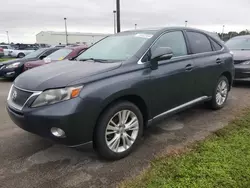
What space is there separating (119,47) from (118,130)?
1.35m

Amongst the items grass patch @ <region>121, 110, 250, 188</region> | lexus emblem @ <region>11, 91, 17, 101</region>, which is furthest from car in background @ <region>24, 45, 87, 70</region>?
grass patch @ <region>121, 110, 250, 188</region>

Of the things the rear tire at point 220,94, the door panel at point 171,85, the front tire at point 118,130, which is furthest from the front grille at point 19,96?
the rear tire at point 220,94

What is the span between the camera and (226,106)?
537 centimetres

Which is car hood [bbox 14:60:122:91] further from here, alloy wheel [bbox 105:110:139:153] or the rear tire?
the rear tire

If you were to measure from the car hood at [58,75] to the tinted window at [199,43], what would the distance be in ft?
5.64

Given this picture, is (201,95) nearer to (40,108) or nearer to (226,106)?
(226,106)

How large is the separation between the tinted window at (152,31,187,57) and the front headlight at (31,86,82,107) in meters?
1.51

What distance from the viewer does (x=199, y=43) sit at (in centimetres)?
454

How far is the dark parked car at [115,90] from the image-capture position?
2.72m

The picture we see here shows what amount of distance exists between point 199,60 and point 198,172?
2.15m

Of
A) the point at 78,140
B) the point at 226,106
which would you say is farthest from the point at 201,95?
the point at 78,140

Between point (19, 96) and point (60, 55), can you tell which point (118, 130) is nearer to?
point (19, 96)

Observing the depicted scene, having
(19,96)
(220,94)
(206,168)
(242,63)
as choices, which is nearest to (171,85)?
(206,168)

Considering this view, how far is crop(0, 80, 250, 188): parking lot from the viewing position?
2.76m
